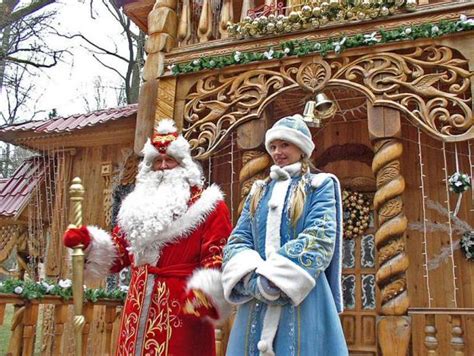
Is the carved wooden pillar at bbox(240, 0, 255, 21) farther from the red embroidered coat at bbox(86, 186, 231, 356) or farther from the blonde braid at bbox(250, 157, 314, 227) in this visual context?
the blonde braid at bbox(250, 157, 314, 227)

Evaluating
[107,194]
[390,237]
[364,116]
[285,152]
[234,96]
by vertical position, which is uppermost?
[364,116]

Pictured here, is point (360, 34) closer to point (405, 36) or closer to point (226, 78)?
point (405, 36)

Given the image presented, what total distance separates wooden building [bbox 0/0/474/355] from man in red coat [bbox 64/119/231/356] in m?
1.62

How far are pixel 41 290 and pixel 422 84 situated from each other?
11.4ft

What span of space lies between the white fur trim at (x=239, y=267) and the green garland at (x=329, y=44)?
2.87 m

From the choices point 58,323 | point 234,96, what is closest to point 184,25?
point 234,96

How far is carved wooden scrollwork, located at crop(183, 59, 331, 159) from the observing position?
4812mm

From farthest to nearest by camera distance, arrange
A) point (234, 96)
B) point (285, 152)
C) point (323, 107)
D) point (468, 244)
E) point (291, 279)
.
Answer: point (468, 244) → point (234, 96) → point (323, 107) → point (285, 152) → point (291, 279)

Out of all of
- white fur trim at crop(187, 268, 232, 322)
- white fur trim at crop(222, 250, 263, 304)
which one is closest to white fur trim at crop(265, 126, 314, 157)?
white fur trim at crop(222, 250, 263, 304)

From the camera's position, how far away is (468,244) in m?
5.23

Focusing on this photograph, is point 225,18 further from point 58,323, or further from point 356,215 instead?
point 58,323

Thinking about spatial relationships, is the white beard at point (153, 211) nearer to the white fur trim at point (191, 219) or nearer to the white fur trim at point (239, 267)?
the white fur trim at point (191, 219)

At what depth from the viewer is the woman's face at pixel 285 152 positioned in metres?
2.59

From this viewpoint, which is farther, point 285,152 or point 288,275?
point 285,152
